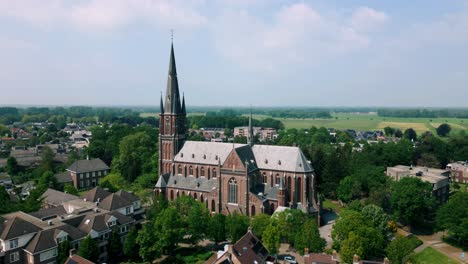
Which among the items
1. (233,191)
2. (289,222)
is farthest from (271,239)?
(233,191)

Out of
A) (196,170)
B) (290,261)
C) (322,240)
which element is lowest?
(290,261)

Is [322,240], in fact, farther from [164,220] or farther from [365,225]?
[164,220]

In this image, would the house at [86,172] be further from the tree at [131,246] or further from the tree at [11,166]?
the tree at [131,246]

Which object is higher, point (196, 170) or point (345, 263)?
point (196, 170)

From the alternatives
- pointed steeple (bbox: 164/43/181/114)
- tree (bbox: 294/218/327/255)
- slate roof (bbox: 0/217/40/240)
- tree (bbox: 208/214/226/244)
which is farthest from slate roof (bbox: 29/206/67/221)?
tree (bbox: 294/218/327/255)

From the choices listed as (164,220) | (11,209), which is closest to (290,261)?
(164,220)

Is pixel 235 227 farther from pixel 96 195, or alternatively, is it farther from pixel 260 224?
pixel 96 195

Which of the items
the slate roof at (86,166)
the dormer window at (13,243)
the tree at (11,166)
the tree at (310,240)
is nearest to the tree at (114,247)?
the dormer window at (13,243)

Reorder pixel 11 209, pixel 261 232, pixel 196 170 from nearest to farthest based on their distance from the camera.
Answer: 1. pixel 261 232
2. pixel 11 209
3. pixel 196 170

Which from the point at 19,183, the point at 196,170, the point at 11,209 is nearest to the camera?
the point at 11,209
